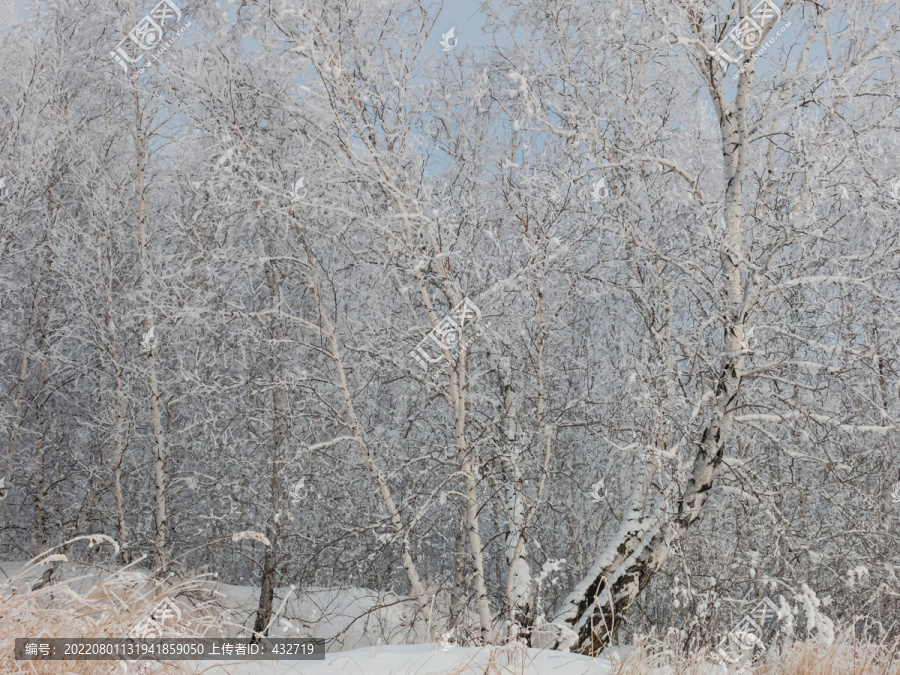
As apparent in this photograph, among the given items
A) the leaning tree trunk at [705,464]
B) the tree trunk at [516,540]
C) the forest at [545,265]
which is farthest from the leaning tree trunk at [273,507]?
the leaning tree trunk at [705,464]

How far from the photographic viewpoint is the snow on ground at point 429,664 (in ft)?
8.39

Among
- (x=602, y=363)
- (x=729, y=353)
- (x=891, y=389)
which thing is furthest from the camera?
(x=602, y=363)

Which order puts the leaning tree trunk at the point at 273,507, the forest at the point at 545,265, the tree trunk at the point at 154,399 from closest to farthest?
1. the forest at the point at 545,265
2. the leaning tree trunk at the point at 273,507
3. the tree trunk at the point at 154,399

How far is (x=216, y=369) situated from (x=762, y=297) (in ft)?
24.1

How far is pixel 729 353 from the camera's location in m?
4.23

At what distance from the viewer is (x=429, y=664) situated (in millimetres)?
2725

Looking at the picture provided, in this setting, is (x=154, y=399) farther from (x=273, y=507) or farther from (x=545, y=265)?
(x=545, y=265)

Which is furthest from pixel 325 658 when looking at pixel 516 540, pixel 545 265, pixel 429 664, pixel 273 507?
pixel 273 507

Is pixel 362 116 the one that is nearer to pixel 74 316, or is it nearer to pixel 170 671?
pixel 170 671

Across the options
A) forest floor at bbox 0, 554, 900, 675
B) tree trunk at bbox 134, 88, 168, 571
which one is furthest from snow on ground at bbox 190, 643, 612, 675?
tree trunk at bbox 134, 88, 168, 571

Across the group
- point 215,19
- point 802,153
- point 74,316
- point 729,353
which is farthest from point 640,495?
point 74,316

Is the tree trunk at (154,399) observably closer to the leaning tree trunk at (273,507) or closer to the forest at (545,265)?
the forest at (545,265)

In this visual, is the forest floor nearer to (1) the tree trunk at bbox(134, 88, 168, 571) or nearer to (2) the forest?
(2) the forest

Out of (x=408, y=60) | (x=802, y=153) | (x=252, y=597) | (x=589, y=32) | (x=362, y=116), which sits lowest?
(x=252, y=597)
